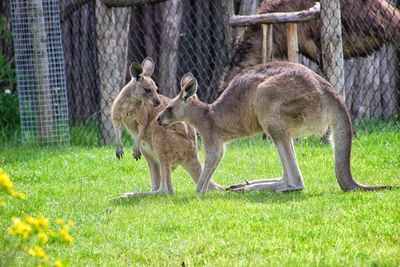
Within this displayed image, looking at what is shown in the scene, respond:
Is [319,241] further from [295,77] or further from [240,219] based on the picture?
[295,77]

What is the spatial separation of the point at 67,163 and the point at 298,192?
2.95 m

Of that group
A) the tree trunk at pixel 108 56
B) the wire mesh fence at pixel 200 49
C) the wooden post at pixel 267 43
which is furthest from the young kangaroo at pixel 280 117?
the tree trunk at pixel 108 56

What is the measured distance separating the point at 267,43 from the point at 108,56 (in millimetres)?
1904

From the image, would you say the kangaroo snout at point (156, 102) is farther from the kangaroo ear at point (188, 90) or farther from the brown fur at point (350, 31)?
the brown fur at point (350, 31)

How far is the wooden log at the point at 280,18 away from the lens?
9.86m

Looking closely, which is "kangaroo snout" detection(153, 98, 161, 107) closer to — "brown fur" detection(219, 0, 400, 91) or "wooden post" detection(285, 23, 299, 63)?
"wooden post" detection(285, 23, 299, 63)

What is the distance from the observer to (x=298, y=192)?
286 inches

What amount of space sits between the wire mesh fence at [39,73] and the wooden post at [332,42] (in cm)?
315

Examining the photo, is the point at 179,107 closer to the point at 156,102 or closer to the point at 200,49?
the point at 156,102

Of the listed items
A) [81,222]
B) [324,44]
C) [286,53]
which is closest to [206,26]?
[286,53]

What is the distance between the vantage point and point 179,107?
25.4 feet

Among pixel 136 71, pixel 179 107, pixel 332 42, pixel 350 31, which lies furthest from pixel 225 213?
pixel 350 31

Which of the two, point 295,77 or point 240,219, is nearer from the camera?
point 240,219

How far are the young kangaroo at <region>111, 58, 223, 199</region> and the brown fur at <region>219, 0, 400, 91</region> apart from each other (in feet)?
10.1
